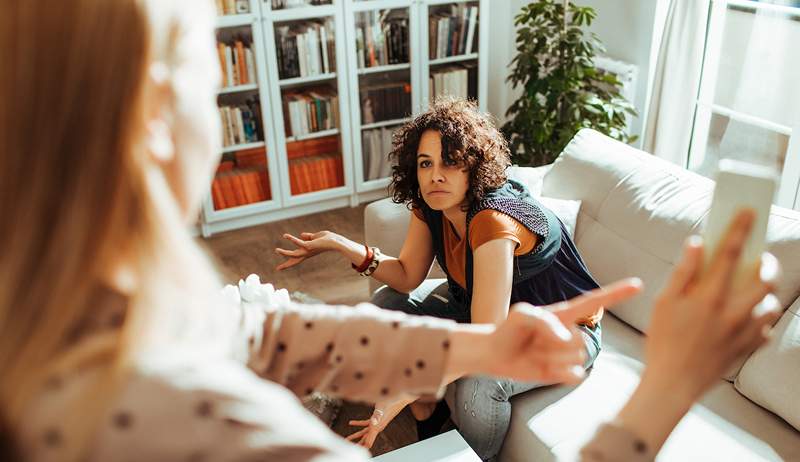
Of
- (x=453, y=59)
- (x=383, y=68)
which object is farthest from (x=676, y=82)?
(x=383, y=68)

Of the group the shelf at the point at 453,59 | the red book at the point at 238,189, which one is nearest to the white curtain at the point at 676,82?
the shelf at the point at 453,59

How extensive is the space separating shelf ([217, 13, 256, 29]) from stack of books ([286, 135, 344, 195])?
2.21 feet

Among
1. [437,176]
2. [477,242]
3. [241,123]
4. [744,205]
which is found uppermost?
[744,205]

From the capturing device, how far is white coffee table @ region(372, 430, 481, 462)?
177 cm

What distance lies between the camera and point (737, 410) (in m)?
1.87

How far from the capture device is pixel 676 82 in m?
3.27

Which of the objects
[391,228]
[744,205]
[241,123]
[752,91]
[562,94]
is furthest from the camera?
[241,123]

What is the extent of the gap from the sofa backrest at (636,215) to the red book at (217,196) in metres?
1.84

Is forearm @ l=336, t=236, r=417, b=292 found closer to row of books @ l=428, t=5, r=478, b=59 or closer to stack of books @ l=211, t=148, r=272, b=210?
stack of books @ l=211, t=148, r=272, b=210

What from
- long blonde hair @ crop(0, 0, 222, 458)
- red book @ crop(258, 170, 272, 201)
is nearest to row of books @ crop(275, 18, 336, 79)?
red book @ crop(258, 170, 272, 201)

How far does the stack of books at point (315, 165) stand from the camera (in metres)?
→ 3.91

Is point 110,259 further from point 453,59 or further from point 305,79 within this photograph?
point 453,59

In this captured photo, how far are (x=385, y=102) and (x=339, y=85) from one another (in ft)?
0.98

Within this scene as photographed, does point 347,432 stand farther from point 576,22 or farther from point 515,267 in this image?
point 576,22
